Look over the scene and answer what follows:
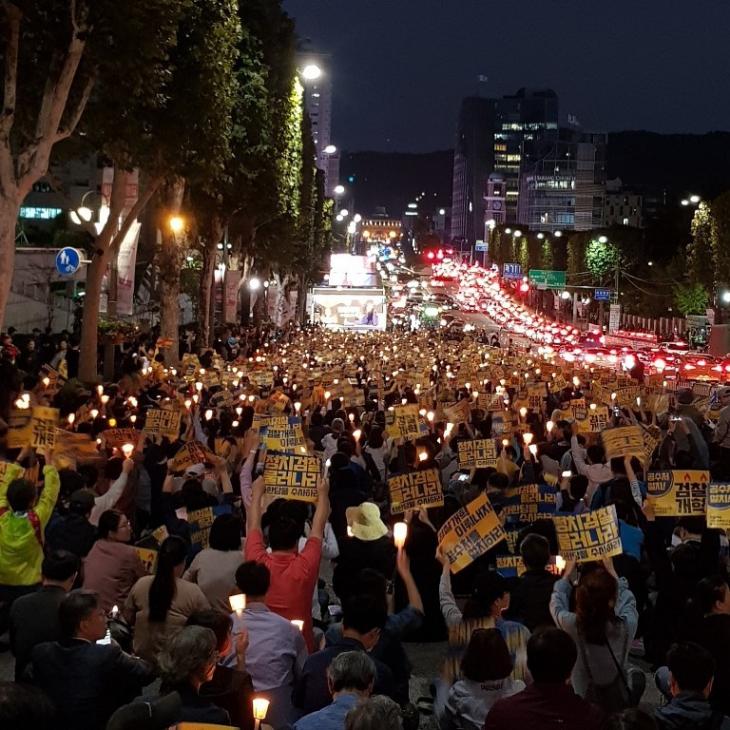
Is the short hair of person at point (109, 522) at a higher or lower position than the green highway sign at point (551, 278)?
lower

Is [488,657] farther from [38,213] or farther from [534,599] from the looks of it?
[38,213]

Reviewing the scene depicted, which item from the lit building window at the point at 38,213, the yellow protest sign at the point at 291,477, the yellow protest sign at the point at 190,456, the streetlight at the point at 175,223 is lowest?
the yellow protest sign at the point at 190,456

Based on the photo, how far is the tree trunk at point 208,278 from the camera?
40.1 m

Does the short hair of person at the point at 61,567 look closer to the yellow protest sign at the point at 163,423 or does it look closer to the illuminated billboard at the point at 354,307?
the yellow protest sign at the point at 163,423

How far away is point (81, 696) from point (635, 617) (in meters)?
2.86

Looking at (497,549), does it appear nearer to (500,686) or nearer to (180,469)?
(180,469)

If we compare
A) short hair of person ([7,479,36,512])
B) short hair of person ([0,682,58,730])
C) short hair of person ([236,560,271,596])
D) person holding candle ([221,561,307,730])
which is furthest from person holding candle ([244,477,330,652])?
A: short hair of person ([0,682,58,730])

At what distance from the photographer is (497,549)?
9680 millimetres

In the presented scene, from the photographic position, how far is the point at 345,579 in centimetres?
824

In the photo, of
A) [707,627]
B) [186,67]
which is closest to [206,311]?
[186,67]

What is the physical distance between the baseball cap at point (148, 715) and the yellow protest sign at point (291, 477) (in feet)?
13.5

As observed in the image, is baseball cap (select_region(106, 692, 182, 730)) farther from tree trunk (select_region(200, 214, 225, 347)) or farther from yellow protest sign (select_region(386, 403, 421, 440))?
tree trunk (select_region(200, 214, 225, 347))

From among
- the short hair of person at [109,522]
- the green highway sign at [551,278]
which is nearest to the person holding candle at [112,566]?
the short hair of person at [109,522]

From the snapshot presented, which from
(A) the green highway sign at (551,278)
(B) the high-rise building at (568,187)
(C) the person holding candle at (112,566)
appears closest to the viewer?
(C) the person holding candle at (112,566)
